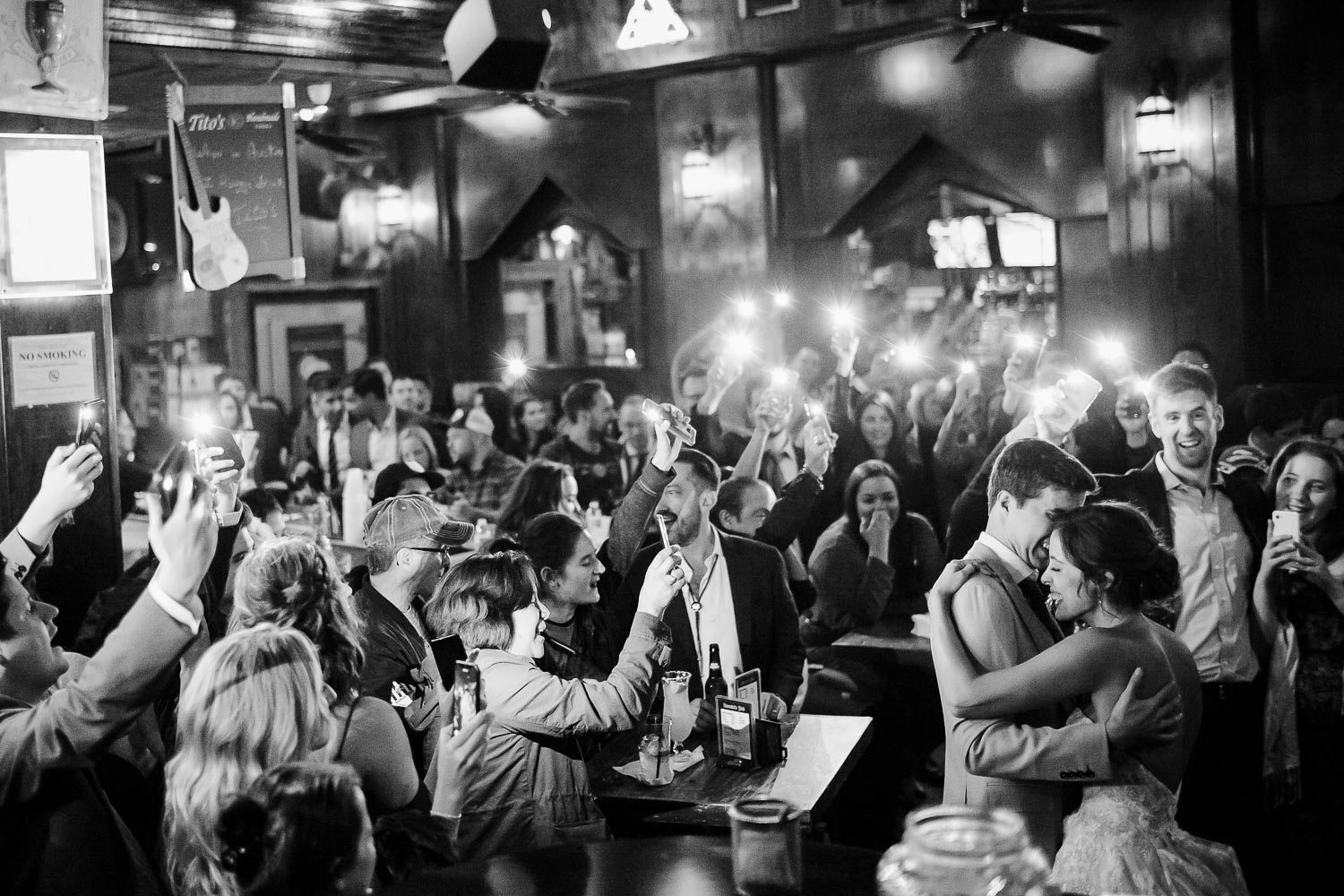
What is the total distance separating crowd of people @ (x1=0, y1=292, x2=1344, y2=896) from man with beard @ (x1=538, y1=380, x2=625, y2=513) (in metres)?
1.38

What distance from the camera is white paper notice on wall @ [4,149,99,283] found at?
4.53 meters

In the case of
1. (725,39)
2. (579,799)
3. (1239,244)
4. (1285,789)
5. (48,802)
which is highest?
(725,39)

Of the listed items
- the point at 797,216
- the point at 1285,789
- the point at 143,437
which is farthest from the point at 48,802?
the point at 143,437

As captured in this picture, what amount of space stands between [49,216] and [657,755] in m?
2.76

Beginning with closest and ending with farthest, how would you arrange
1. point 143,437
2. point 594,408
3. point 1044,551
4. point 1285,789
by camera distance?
point 1044,551 < point 1285,789 < point 594,408 < point 143,437

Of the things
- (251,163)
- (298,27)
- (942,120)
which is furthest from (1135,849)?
(942,120)

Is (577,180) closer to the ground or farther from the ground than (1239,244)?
farther from the ground

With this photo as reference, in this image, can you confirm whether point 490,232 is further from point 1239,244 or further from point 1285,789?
point 1285,789

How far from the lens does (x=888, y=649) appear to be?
16.9 feet

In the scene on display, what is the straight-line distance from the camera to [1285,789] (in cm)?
435

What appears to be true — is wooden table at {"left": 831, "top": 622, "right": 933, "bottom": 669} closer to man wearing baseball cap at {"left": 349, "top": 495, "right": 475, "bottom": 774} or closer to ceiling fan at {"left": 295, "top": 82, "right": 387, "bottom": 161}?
man wearing baseball cap at {"left": 349, "top": 495, "right": 475, "bottom": 774}

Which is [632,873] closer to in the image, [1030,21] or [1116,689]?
[1116,689]

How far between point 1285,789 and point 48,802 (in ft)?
11.9

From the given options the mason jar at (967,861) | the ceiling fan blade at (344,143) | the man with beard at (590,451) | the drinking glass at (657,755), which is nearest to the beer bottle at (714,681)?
the drinking glass at (657,755)
